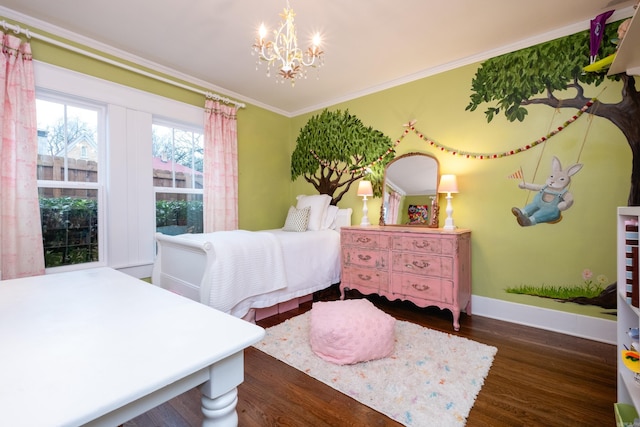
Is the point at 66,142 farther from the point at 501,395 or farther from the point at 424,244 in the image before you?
the point at 501,395

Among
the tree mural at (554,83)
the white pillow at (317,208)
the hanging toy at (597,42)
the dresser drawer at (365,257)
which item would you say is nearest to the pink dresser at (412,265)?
the dresser drawer at (365,257)

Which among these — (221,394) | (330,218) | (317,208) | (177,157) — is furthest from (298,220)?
(221,394)

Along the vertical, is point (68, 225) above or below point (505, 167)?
below

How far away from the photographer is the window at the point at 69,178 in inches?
96.7

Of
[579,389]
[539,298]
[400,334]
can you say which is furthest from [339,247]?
[579,389]

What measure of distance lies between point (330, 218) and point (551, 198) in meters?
2.23

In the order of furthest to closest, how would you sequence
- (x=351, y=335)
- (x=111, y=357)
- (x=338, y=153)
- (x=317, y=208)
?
(x=338, y=153), (x=317, y=208), (x=351, y=335), (x=111, y=357)

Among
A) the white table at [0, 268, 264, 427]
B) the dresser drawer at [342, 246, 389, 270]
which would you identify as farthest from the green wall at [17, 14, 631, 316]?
the white table at [0, 268, 264, 427]

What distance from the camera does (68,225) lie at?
101 inches

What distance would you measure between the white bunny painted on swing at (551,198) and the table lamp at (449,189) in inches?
22.1

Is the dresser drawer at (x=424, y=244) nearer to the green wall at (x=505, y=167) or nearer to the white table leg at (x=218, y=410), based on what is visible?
the green wall at (x=505, y=167)

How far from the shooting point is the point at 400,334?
2.28 m

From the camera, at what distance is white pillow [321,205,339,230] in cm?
364

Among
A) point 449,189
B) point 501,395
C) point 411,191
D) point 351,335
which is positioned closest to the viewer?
point 501,395
